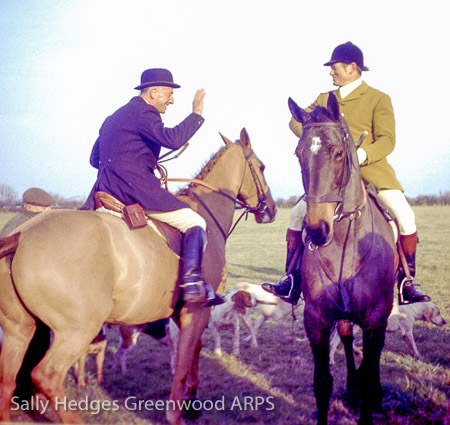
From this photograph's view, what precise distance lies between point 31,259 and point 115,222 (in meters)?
0.87

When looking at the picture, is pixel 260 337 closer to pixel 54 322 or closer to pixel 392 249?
pixel 392 249

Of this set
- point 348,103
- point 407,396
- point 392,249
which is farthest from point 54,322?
point 407,396

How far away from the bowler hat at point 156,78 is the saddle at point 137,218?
1.36 meters

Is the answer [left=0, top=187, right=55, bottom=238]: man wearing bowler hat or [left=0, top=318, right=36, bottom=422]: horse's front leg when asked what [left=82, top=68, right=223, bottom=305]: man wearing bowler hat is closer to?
[left=0, top=318, right=36, bottom=422]: horse's front leg

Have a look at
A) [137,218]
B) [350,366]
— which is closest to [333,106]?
[137,218]

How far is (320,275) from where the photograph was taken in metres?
4.45

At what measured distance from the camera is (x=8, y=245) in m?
3.68

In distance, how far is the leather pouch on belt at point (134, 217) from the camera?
4.32 m

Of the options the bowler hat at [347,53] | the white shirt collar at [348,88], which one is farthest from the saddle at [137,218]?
the bowler hat at [347,53]

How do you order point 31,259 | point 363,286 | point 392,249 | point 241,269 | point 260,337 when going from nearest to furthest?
point 31,259 → point 363,286 → point 392,249 → point 260,337 → point 241,269

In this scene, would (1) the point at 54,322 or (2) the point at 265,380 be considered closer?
(1) the point at 54,322

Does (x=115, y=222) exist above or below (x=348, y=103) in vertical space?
below

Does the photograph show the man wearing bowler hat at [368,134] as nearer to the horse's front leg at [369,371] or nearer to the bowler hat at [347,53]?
the bowler hat at [347,53]

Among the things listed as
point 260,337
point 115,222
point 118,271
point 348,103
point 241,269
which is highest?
point 348,103
